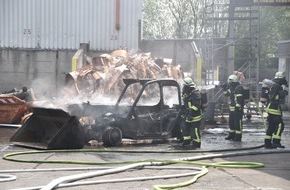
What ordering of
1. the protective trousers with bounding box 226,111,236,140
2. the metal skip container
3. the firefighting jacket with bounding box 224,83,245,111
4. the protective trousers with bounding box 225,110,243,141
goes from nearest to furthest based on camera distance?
the metal skip container
the firefighting jacket with bounding box 224,83,245,111
the protective trousers with bounding box 225,110,243,141
the protective trousers with bounding box 226,111,236,140

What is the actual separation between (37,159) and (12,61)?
1190 cm

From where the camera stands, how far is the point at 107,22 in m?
21.6

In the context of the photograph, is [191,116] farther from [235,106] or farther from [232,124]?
[232,124]

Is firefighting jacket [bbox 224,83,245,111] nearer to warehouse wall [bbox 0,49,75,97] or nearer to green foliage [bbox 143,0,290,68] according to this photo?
warehouse wall [bbox 0,49,75,97]

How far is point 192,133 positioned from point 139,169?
3.41m

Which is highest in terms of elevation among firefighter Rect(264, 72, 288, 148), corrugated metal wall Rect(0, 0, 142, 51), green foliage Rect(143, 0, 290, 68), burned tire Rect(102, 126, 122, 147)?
green foliage Rect(143, 0, 290, 68)

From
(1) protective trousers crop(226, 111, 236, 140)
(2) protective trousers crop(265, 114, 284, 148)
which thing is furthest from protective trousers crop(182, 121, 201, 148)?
(1) protective trousers crop(226, 111, 236, 140)

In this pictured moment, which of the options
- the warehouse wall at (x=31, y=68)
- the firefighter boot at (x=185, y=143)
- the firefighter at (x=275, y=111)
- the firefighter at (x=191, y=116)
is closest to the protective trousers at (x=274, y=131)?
the firefighter at (x=275, y=111)

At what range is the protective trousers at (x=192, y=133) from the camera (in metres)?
11.9

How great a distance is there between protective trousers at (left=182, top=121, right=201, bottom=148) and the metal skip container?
7.69ft

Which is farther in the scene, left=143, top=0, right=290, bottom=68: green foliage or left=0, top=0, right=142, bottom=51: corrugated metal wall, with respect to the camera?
left=143, top=0, right=290, bottom=68: green foliage

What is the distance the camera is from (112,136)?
11938 millimetres

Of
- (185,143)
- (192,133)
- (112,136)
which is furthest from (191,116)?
(112,136)

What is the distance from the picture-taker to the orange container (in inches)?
655
